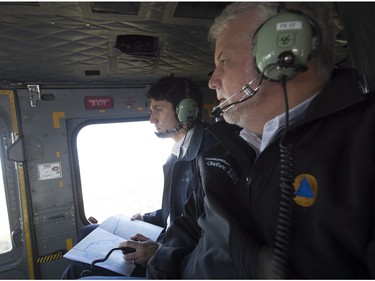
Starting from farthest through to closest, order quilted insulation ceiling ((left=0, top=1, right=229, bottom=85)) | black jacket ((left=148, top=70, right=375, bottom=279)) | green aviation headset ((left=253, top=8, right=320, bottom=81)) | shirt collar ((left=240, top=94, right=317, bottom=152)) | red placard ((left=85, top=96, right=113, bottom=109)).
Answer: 1. red placard ((left=85, top=96, right=113, bottom=109))
2. quilted insulation ceiling ((left=0, top=1, right=229, bottom=85))
3. shirt collar ((left=240, top=94, right=317, bottom=152))
4. green aviation headset ((left=253, top=8, right=320, bottom=81))
5. black jacket ((left=148, top=70, right=375, bottom=279))

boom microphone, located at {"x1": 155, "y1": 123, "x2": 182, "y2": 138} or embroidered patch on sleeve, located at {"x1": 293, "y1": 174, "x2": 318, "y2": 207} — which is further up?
boom microphone, located at {"x1": 155, "y1": 123, "x2": 182, "y2": 138}

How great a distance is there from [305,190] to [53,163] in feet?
9.06

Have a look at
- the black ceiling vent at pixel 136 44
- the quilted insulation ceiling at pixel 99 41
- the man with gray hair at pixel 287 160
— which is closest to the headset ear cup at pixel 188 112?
the quilted insulation ceiling at pixel 99 41

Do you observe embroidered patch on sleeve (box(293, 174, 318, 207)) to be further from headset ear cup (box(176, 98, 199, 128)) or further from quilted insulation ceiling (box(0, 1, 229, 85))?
headset ear cup (box(176, 98, 199, 128))

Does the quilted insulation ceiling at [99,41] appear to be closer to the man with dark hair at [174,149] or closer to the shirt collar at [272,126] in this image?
the man with dark hair at [174,149]

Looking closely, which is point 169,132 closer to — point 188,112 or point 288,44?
point 188,112

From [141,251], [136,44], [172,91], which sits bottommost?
[141,251]

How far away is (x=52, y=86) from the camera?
283cm

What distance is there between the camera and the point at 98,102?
9.95ft

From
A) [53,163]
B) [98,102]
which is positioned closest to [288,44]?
[98,102]

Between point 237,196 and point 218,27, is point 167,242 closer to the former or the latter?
point 237,196

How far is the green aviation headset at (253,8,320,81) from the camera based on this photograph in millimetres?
919

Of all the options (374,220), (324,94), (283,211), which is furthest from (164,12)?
(374,220)

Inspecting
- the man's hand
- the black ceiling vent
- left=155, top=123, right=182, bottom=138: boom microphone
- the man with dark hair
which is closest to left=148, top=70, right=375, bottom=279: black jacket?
the man's hand
